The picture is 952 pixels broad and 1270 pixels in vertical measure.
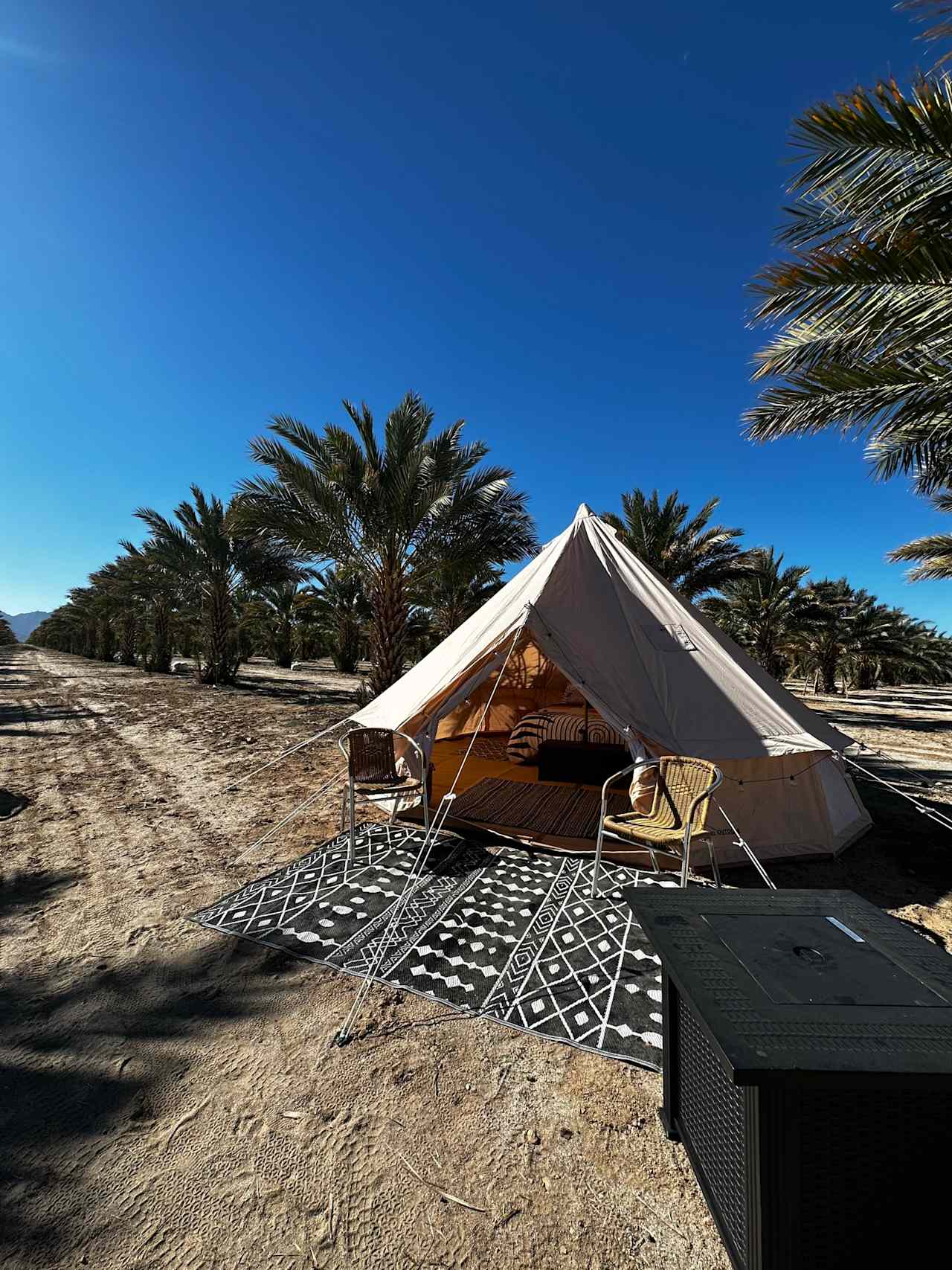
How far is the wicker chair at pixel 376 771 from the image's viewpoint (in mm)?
4895

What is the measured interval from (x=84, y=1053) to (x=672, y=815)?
13.2 ft

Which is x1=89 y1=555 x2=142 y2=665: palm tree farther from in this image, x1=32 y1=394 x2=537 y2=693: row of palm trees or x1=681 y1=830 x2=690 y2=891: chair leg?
x1=681 y1=830 x2=690 y2=891: chair leg

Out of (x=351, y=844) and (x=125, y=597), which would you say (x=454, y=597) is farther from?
(x=125, y=597)

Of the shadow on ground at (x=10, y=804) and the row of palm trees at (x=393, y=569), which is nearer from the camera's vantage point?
the shadow on ground at (x=10, y=804)

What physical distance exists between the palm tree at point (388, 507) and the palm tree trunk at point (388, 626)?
0.02 meters

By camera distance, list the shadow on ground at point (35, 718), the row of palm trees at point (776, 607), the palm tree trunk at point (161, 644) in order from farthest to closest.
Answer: the palm tree trunk at point (161, 644)
the row of palm trees at point (776, 607)
the shadow on ground at point (35, 718)

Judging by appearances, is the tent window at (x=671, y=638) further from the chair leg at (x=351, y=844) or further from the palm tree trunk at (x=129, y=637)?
the palm tree trunk at (x=129, y=637)

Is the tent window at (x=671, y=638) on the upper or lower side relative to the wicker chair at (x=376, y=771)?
upper

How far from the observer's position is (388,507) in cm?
1143

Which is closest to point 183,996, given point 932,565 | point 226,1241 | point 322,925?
point 322,925

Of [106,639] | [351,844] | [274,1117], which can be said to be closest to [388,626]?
[351,844]

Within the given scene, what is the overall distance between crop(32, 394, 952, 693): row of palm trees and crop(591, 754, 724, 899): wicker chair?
28.3 ft

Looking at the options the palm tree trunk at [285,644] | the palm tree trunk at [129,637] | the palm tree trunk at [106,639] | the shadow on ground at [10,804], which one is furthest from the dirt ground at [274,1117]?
the palm tree trunk at [106,639]

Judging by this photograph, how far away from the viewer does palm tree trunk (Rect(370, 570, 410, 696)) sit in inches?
490
